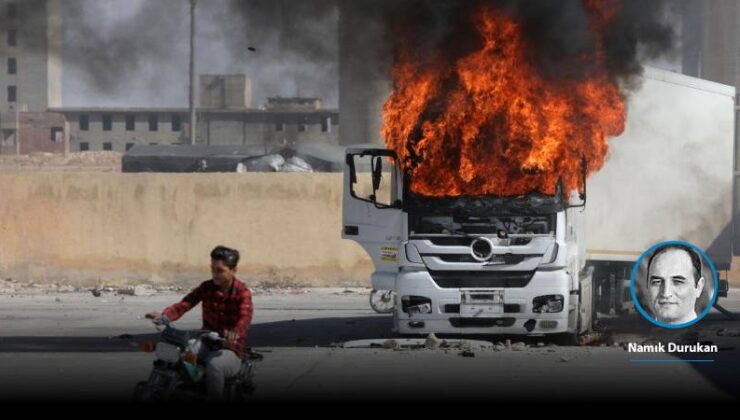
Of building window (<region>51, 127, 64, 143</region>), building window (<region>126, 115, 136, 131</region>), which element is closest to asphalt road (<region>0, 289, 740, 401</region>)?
building window (<region>51, 127, 64, 143</region>)

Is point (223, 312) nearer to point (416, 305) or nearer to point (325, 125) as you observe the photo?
point (416, 305)

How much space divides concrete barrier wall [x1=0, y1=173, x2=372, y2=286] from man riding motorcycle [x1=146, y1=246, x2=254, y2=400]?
19.0 m

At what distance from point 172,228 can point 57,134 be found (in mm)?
80452

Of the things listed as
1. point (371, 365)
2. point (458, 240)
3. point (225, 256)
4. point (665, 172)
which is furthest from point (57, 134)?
point (225, 256)

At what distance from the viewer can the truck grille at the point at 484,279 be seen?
619 inches

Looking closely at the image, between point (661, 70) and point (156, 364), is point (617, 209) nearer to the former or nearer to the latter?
point (661, 70)

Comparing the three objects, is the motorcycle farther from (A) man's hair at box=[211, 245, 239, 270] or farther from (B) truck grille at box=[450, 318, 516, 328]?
(B) truck grille at box=[450, 318, 516, 328]

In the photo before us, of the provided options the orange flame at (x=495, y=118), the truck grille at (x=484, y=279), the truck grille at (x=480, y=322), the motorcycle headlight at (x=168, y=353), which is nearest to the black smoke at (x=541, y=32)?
the orange flame at (x=495, y=118)

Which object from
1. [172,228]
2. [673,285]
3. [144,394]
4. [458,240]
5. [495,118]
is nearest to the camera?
[144,394]

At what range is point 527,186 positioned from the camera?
1625 cm

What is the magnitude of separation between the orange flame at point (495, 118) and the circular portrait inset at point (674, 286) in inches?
62.5

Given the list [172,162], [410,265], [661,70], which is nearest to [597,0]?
[661,70]

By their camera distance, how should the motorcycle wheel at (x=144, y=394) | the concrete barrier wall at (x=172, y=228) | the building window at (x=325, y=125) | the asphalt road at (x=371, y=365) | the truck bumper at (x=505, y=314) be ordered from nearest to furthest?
the motorcycle wheel at (x=144, y=394), the asphalt road at (x=371, y=365), the truck bumper at (x=505, y=314), the concrete barrier wall at (x=172, y=228), the building window at (x=325, y=125)

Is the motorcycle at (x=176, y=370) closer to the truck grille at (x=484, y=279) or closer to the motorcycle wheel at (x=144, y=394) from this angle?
the motorcycle wheel at (x=144, y=394)
